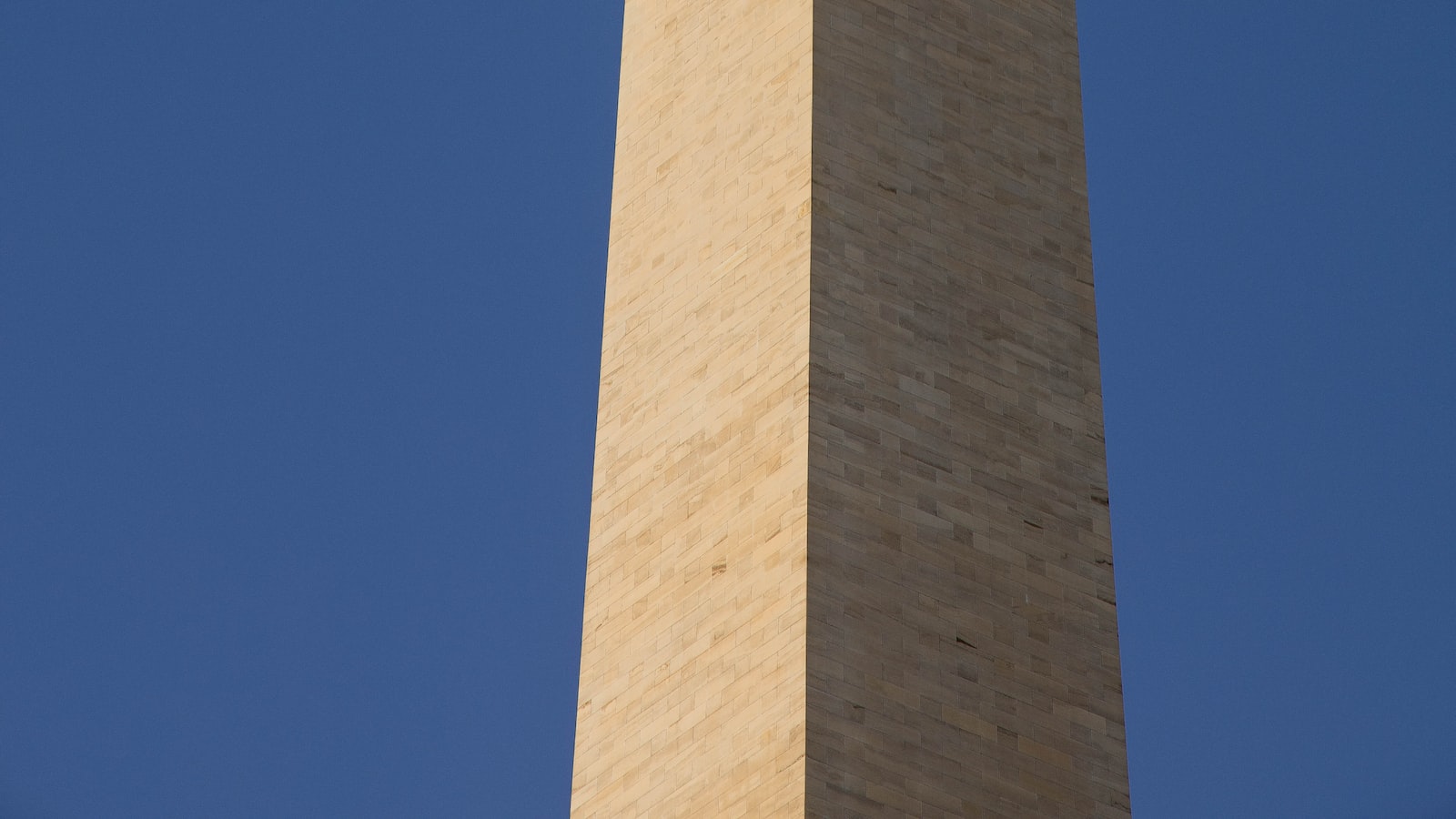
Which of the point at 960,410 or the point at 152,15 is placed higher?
the point at 152,15

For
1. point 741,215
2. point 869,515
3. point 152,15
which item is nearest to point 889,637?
point 869,515

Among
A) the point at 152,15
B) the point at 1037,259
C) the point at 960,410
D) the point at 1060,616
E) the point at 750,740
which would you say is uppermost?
the point at 152,15

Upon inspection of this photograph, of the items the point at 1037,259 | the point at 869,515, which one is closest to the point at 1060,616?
the point at 869,515

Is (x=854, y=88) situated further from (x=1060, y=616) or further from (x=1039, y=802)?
(x=1039, y=802)

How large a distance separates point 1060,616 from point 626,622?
2.24 meters

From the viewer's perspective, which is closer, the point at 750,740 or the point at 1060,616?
the point at 750,740

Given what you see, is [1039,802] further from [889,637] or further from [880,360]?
[880,360]

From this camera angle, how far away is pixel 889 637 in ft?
42.5

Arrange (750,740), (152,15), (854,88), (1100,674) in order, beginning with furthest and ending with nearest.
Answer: (152,15)
(854,88)
(1100,674)
(750,740)

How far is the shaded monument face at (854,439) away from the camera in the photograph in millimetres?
12875

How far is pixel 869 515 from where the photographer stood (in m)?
13.1

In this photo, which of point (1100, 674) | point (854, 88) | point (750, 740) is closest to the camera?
point (750, 740)

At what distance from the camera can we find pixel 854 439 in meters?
13.3

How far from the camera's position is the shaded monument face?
1288cm
